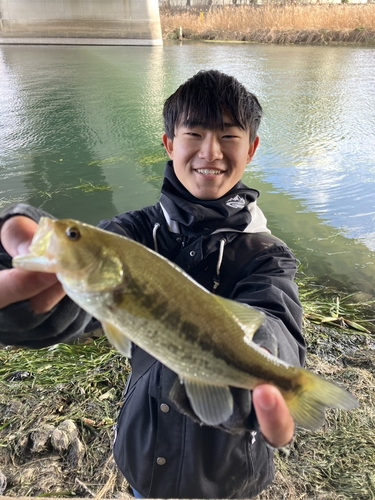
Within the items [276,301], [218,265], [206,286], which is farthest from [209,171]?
[276,301]

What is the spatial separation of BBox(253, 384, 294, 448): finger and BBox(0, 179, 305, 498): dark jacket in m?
0.32

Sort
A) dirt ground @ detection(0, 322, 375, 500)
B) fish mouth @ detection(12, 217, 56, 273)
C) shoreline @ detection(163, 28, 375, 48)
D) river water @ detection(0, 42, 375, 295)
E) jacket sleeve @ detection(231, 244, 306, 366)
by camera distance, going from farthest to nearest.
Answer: shoreline @ detection(163, 28, 375, 48), river water @ detection(0, 42, 375, 295), dirt ground @ detection(0, 322, 375, 500), jacket sleeve @ detection(231, 244, 306, 366), fish mouth @ detection(12, 217, 56, 273)

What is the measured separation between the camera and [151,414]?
192 centimetres

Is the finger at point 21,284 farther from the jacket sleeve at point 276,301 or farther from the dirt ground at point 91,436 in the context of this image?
the dirt ground at point 91,436

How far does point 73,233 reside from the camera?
1.27m

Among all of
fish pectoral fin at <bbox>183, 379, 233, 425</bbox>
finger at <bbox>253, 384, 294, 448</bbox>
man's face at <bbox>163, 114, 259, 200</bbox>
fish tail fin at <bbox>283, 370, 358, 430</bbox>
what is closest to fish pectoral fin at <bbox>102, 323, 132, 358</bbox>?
fish pectoral fin at <bbox>183, 379, 233, 425</bbox>

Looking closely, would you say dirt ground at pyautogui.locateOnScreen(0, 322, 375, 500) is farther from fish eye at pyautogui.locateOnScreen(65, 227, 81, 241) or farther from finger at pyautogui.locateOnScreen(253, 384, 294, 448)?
fish eye at pyautogui.locateOnScreen(65, 227, 81, 241)

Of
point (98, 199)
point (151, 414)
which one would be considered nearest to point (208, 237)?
point (151, 414)

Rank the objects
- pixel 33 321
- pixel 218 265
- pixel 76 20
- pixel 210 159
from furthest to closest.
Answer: pixel 76 20 → pixel 210 159 → pixel 218 265 → pixel 33 321

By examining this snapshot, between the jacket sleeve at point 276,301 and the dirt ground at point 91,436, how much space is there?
121cm

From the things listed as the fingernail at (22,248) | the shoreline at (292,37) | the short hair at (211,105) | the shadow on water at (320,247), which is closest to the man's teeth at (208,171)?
the short hair at (211,105)

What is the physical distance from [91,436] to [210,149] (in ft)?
7.20

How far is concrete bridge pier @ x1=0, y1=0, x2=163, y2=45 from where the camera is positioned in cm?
3142

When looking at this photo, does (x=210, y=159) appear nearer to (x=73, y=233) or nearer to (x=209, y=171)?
(x=209, y=171)
